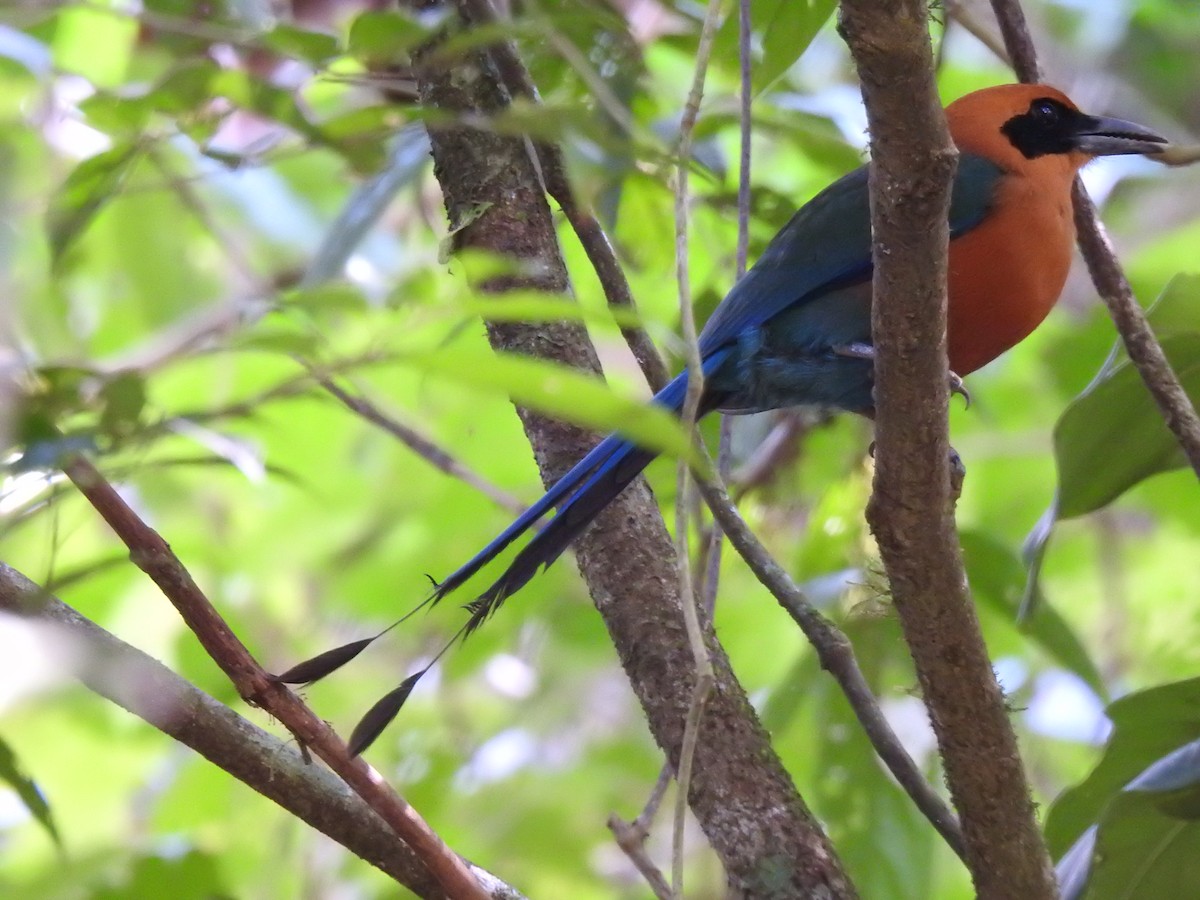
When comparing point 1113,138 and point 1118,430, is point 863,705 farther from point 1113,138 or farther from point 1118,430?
point 1113,138

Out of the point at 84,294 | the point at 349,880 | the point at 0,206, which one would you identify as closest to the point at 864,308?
the point at 0,206

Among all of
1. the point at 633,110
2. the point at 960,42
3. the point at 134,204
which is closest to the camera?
the point at 633,110

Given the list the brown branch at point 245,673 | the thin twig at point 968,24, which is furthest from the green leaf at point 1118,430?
the brown branch at point 245,673

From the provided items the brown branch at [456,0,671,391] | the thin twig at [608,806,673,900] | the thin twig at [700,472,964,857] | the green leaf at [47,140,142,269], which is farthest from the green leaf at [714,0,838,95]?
the thin twig at [608,806,673,900]

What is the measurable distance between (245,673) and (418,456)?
5.95 ft

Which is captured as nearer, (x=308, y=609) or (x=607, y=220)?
(x=607, y=220)

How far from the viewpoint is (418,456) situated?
3.15m

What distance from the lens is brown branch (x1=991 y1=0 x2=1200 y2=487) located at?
1943 millimetres

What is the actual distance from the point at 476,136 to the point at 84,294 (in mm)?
3391

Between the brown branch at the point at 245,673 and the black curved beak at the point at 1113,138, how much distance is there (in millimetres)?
2173

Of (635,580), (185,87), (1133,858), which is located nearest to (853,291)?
(635,580)

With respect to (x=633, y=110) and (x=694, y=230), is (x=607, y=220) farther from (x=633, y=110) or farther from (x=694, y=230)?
(x=694, y=230)

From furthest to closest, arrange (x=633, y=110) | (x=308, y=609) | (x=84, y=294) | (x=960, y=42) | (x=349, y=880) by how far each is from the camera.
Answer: (x=960, y=42) → (x=84, y=294) → (x=308, y=609) → (x=349, y=880) → (x=633, y=110)

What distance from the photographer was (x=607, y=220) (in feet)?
8.02
